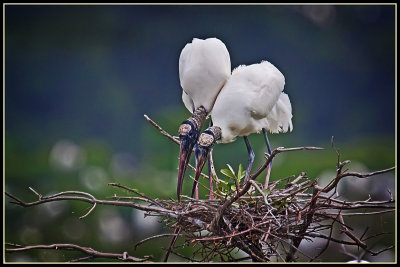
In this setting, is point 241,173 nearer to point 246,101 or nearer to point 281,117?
point 246,101

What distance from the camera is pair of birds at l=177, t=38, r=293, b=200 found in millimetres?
2783

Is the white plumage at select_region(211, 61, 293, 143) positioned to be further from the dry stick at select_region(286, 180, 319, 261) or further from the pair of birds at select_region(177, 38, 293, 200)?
the dry stick at select_region(286, 180, 319, 261)

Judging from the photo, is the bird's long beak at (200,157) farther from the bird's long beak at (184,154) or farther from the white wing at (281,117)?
the white wing at (281,117)

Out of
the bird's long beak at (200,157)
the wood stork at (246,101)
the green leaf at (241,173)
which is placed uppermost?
the wood stork at (246,101)

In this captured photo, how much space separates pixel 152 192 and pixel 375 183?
1.64 m

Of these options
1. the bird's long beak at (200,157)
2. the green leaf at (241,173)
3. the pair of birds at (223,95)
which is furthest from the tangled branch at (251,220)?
the pair of birds at (223,95)

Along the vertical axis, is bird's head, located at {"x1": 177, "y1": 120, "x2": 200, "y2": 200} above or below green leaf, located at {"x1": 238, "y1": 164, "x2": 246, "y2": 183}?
above

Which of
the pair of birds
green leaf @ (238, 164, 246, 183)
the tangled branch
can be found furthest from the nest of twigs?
the pair of birds

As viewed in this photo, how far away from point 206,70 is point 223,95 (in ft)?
0.50

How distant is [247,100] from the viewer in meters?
2.80

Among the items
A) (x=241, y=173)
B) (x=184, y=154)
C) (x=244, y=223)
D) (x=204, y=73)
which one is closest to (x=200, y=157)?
(x=184, y=154)

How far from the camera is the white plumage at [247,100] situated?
2.81 metres

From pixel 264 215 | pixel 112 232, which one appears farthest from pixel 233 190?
pixel 112 232

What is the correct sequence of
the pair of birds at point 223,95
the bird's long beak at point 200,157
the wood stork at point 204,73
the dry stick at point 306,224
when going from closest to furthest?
the dry stick at point 306,224, the bird's long beak at point 200,157, the pair of birds at point 223,95, the wood stork at point 204,73
